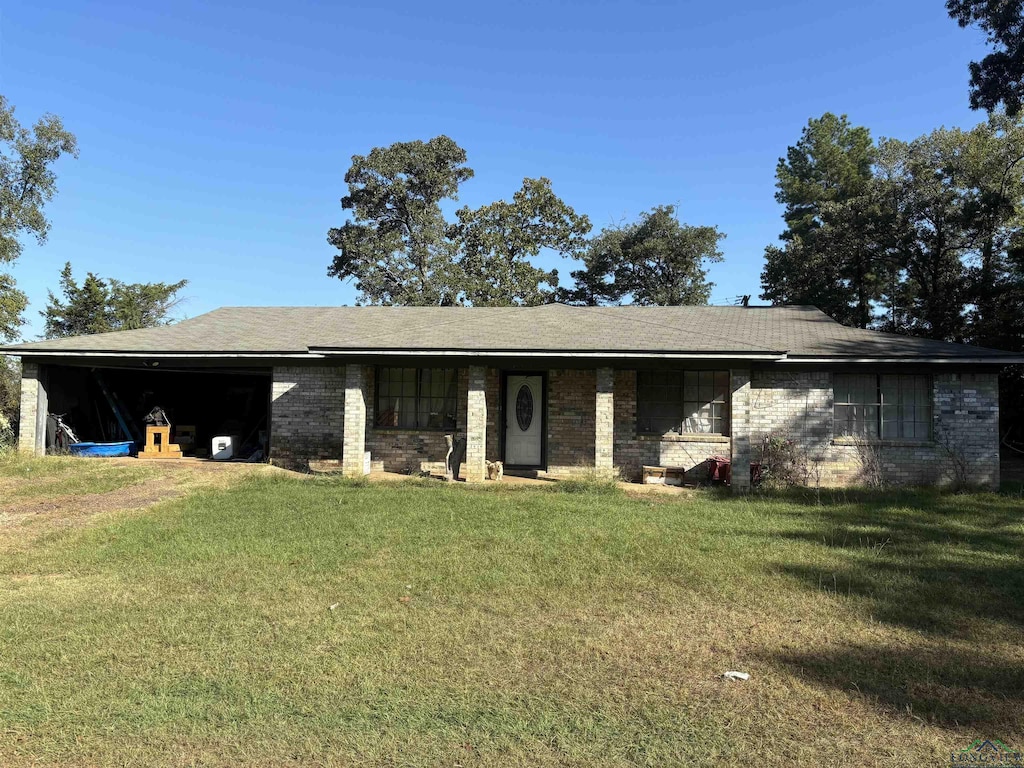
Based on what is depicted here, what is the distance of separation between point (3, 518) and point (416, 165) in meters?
28.7

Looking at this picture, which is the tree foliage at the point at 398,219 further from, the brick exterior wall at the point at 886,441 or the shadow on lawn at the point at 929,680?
the shadow on lawn at the point at 929,680

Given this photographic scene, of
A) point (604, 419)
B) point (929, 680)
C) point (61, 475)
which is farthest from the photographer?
point (604, 419)

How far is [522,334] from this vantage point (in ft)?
44.3

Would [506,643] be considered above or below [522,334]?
below

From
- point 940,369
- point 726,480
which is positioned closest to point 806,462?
point 726,480

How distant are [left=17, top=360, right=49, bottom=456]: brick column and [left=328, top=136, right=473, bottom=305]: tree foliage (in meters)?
19.3

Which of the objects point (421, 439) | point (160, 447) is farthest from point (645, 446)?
point (160, 447)

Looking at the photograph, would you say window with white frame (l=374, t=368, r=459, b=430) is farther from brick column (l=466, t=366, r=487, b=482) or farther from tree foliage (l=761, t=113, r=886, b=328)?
tree foliage (l=761, t=113, r=886, b=328)

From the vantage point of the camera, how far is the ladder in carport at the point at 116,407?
16.6 m

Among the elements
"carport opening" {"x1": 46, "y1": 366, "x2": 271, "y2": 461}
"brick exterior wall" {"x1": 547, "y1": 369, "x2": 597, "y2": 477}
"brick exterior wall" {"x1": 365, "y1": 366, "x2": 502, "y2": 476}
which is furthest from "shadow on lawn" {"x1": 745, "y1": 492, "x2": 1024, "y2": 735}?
"carport opening" {"x1": 46, "y1": 366, "x2": 271, "y2": 461}

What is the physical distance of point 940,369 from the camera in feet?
40.5

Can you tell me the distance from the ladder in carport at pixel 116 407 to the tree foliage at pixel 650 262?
2064 cm

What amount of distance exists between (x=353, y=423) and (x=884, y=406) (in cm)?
1033

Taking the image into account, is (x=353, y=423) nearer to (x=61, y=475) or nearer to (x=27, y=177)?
(x=61, y=475)
